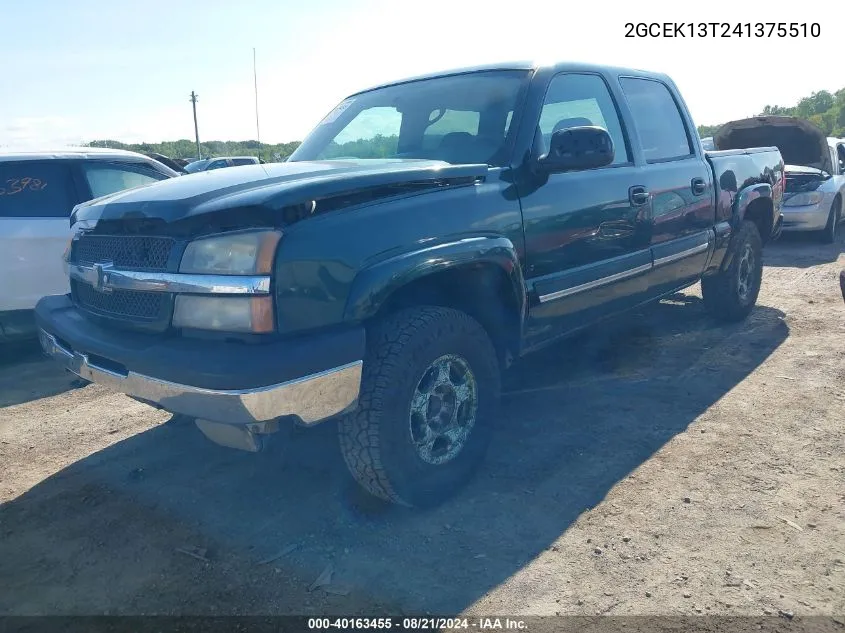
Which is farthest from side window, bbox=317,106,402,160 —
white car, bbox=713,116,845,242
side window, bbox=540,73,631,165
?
white car, bbox=713,116,845,242

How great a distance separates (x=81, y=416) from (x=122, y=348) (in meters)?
1.98

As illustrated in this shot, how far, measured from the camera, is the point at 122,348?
261 cm

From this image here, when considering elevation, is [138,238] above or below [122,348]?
above

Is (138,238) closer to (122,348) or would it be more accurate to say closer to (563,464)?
(122,348)

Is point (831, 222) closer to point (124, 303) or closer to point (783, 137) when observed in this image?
point (783, 137)

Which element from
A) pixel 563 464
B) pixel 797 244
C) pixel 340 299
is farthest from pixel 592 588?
pixel 797 244

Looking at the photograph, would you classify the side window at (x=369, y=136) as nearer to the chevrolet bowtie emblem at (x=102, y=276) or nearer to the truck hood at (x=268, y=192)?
the truck hood at (x=268, y=192)

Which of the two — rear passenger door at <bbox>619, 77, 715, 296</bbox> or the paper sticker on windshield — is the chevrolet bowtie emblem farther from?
rear passenger door at <bbox>619, 77, 715, 296</bbox>

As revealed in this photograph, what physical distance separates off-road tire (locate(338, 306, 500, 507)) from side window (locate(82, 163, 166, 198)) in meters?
3.57

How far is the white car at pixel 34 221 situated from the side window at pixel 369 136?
8.05 ft

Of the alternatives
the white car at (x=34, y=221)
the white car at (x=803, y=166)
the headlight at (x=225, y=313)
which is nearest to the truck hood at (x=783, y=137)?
the white car at (x=803, y=166)

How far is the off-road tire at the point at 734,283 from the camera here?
18.1ft

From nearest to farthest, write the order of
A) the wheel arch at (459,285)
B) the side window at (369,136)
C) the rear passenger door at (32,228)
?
the wheel arch at (459,285) < the side window at (369,136) < the rear passenger door at (32,228)

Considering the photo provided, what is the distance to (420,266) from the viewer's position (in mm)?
2668
